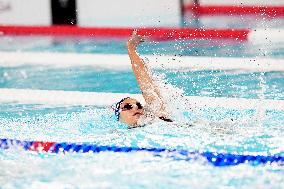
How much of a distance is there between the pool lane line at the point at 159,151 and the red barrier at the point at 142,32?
4.00 metres

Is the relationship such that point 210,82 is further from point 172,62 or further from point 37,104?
point 37,104

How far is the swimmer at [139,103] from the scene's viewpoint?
380cm

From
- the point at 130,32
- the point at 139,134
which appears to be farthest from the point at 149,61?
the point at 139,134

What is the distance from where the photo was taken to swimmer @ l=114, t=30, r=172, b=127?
3.80 meters

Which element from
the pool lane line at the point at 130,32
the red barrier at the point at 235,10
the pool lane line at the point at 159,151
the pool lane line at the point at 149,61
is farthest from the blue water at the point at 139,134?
the red barrier at the point at 235,10

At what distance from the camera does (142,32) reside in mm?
8031

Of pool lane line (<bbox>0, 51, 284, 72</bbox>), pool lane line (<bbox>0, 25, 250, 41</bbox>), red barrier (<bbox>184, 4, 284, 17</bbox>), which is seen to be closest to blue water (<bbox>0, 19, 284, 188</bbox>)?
pool lane line (<bbox>0, 51, 284, 72</bbox>)

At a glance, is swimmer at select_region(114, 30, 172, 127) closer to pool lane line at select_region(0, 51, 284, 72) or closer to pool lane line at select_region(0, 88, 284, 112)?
pool lane line at select_region(0, 88, 284, 112)

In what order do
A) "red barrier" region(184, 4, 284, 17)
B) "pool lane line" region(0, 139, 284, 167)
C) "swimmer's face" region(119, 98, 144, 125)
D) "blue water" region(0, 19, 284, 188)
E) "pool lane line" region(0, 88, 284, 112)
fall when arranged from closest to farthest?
1. "blue water" region(0, 19, 284, 188)
2. "pool lane line" region(0, 139, 284, 167)
3. "swimmer's face" region(119, 98, 144, 125)
4. "pool lane line" region(0, 88, 284, 112)
5. "red barrier" region(184, 4, 284, 17)

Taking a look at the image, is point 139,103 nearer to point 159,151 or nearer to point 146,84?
point 146,84

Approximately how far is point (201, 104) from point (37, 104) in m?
1.38

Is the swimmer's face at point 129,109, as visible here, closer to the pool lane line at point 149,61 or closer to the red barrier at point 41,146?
the red barrier at point 41,146

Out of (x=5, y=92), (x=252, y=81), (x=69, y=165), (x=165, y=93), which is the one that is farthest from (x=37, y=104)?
(x=252, y=81)

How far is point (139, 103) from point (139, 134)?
1.21 ft
